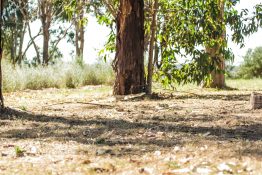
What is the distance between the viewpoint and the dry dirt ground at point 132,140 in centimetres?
331

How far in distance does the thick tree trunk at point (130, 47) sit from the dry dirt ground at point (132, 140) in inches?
69.1

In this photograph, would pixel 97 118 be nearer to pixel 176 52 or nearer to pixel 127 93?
pixel 127 93

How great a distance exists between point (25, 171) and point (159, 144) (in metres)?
1.29

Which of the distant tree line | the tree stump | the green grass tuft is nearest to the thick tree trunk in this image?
the distant tree line

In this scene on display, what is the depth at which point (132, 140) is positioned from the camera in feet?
14.4

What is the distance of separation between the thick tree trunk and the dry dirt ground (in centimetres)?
176

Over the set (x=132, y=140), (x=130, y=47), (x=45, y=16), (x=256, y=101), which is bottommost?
(x=132, y=140)

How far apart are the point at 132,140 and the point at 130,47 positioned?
15.4 ft

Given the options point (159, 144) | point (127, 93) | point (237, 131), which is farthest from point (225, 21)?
point (159, 144)

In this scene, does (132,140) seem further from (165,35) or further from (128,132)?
(165,35)

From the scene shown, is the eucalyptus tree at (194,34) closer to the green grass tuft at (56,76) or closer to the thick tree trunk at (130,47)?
the thick tree trunk at (130,47)

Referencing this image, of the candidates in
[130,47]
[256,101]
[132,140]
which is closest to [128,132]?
[132,140]

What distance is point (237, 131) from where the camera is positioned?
481 cm

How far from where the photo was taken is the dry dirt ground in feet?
10.8
